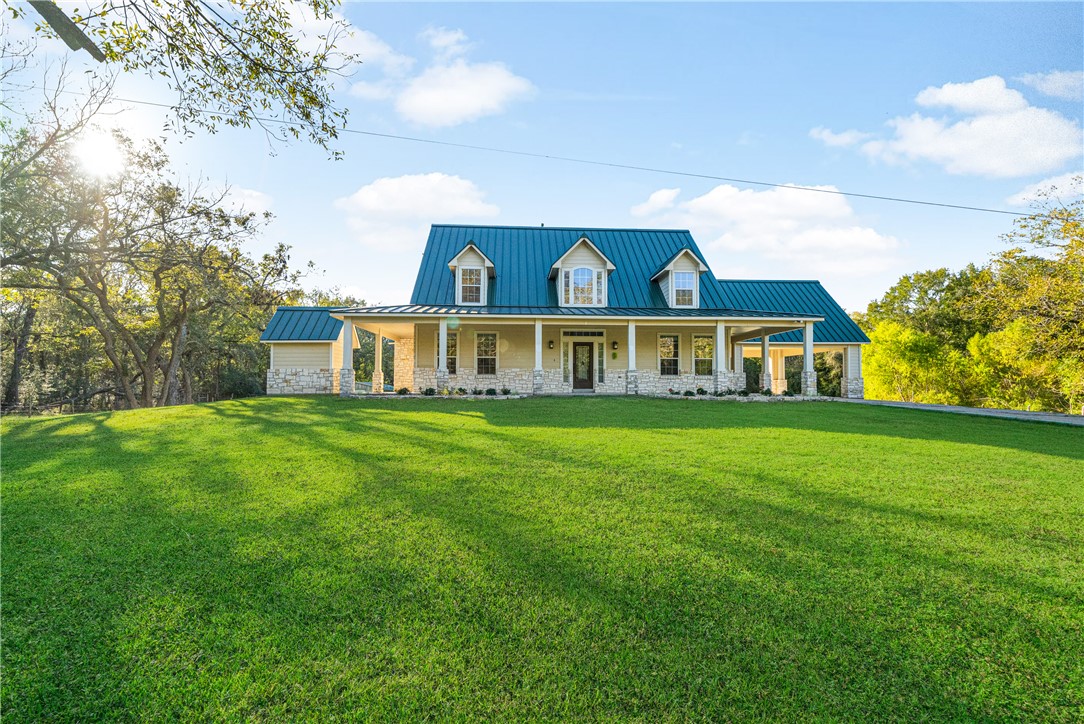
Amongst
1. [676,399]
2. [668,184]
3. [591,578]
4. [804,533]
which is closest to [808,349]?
[676,399]

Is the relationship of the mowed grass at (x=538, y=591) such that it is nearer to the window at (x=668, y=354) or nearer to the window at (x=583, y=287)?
the window at (x=668, y=354)

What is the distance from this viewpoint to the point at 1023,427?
37.2 feet

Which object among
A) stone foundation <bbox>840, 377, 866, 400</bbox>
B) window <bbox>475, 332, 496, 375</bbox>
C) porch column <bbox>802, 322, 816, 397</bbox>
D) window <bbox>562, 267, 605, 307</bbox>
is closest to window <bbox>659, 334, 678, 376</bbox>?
window <bbox>562, 267, 605, 307</bbox>

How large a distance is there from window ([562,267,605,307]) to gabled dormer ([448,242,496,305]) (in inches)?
129

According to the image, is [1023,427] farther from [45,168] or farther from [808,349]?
[45,168]

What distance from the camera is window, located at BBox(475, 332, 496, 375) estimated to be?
18.4m

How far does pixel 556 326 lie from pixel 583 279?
89.4 inches

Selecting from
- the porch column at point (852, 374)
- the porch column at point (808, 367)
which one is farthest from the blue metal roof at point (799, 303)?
the porch column at point (808, 367)

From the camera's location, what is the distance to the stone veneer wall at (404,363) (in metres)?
19.5

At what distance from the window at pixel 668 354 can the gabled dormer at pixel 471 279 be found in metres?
7.62

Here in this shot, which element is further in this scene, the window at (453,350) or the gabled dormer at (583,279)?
the gabled dormer at (583,279)

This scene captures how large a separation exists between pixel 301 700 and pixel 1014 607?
13.5ft

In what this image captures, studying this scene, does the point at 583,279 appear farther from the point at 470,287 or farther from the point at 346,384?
the point at 346,384

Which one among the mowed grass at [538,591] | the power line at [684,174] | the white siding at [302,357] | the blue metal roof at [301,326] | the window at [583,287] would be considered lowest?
the mowed grass at [538,591]
